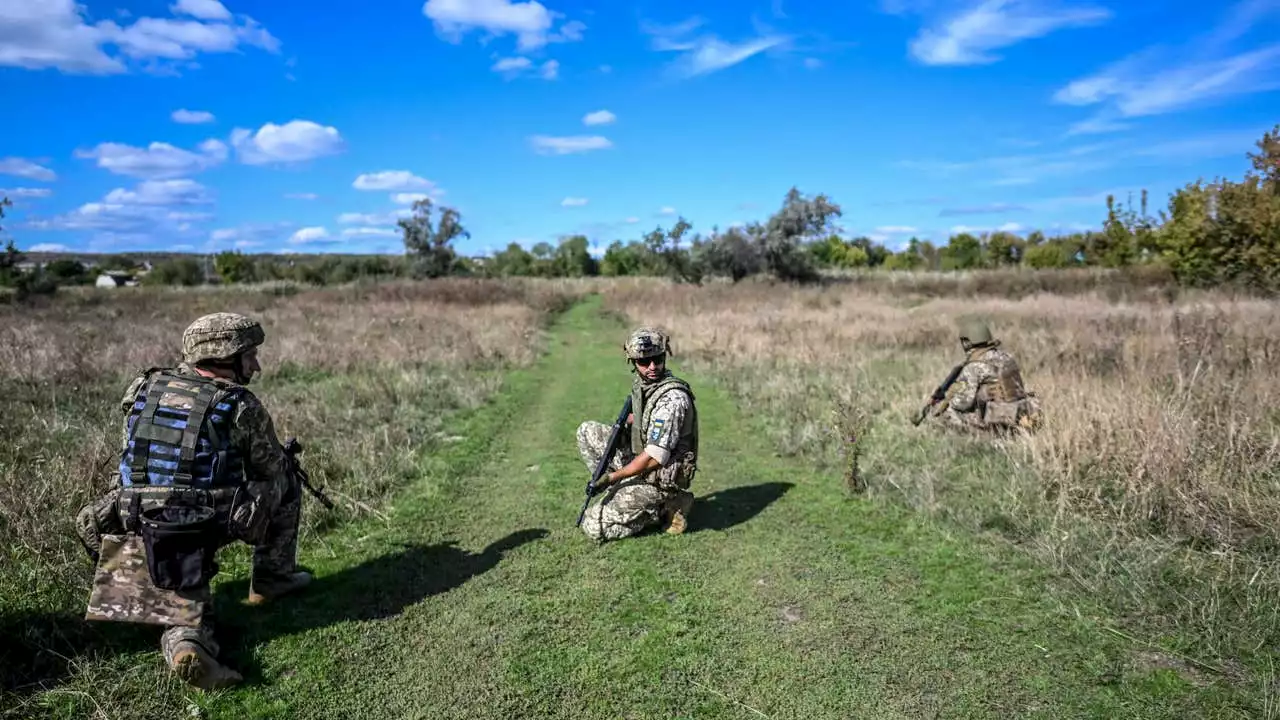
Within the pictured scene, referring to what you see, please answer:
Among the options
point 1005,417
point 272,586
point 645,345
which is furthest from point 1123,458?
point 272,586

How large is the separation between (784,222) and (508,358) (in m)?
25.3

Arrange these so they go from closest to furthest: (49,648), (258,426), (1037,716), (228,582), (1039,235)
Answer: (1037,716) → (49,648) → (258,426) → (228,582) → (1039,235)

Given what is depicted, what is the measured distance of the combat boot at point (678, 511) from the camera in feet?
18.1

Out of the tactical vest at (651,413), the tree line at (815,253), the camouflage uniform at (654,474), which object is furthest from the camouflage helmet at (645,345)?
the tree line at (815,253)

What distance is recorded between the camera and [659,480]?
17.6 feet

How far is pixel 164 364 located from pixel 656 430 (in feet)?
34.5

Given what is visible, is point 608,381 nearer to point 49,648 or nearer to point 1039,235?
point 49,648

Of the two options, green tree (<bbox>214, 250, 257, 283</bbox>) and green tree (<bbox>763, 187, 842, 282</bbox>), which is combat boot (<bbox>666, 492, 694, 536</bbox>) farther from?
green tree (<bbox>214, 250, 257, 283</bbox>)

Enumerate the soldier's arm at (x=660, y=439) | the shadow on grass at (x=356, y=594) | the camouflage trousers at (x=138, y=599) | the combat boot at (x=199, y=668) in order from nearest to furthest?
1. the combat boot at (x=199, y=668)
2. the camouflage trousers at (x=138, y=599)
3. the shadow on grass at (x=356, y=594)
4. the soldier's arm at (x=660, y=439)

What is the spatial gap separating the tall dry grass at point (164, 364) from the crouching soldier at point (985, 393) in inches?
235

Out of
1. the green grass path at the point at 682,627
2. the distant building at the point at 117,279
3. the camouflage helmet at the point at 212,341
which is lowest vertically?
the green grass path at the point at 682,627

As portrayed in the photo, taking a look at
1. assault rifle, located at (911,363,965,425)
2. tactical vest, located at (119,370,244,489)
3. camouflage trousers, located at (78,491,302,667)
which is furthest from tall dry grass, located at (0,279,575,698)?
assault rifle, located at (911,363,965,425)

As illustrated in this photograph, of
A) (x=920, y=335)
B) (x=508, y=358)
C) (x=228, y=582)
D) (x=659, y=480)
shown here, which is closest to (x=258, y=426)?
(x=228, y=582)

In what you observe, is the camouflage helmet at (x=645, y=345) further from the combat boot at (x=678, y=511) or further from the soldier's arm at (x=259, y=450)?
the soldier's arm at (x=259, y=450)
